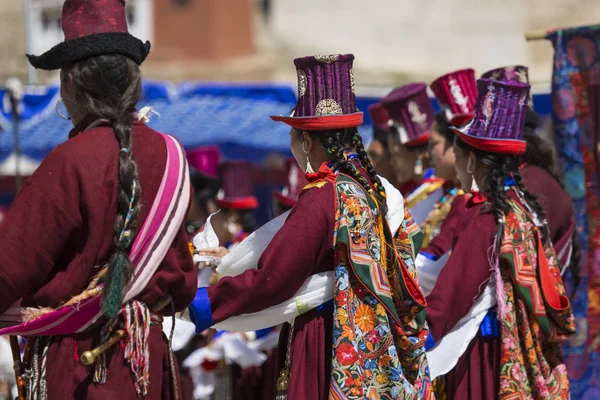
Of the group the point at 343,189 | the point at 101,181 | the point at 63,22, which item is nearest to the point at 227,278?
the point at 343,189

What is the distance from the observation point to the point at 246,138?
1013 cm

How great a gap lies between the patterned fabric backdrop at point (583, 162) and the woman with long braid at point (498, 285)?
102 centimetres

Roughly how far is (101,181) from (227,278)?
77 cm

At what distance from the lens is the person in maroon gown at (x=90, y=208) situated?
302 cm

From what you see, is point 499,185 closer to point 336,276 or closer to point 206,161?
point 336,276

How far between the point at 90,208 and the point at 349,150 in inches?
45.3

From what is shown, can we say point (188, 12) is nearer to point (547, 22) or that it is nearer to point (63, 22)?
point (547, 22)

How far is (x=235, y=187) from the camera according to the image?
758cm

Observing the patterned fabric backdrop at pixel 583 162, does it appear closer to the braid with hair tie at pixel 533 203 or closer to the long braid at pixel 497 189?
the braid with hair tie at pixel 533 203

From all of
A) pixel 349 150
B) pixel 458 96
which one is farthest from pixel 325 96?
pixel 458 96

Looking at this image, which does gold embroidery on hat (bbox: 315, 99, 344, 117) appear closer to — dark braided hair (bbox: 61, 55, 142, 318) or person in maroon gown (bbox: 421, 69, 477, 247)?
dark braided hair (bbox: 61, 55, 142, 318)

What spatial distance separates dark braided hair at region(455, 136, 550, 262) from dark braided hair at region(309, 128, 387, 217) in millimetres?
794

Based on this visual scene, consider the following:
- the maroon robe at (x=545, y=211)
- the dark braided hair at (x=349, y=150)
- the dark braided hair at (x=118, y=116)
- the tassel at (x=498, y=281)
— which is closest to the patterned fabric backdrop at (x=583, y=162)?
the maroon robe at (x=545, y=211)

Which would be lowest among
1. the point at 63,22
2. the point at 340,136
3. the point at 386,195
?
the point at 386,195
